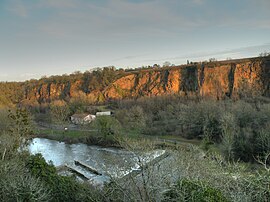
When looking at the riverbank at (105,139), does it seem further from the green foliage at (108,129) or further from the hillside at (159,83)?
the hillside at (159,83)

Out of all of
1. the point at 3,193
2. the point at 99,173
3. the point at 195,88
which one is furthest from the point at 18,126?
the point at 195,88

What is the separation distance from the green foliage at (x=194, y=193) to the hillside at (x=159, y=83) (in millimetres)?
52716

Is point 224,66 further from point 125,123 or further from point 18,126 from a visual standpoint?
point 18,126

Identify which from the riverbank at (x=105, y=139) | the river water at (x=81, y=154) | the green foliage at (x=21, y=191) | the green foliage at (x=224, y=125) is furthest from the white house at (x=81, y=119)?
the green foliage at (x=21, y=191)

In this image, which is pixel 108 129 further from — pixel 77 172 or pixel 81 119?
pixel 81 119

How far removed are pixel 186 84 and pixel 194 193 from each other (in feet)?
242

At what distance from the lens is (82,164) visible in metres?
29.8

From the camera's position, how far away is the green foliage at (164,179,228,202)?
8922 millimetres

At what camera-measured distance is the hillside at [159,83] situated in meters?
69.8

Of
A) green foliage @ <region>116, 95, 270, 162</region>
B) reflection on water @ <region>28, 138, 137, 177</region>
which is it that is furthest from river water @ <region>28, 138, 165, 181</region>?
green foliage @ <region>116, 95, 270, 162</region>

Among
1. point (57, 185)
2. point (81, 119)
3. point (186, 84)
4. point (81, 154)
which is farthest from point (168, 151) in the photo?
point (186, 84)

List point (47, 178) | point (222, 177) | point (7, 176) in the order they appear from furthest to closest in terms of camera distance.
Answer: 1. point (47, 178)
2. point (7, 176)
3. point (222, 177)

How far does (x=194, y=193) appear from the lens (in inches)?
368

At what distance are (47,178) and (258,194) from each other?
10.3 m
